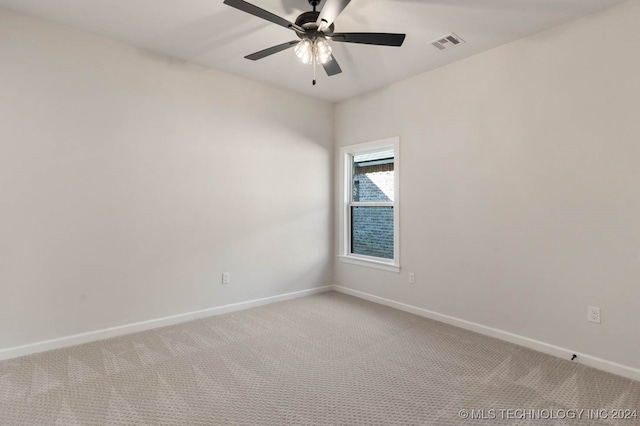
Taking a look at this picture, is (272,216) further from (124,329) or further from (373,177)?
(124,329)

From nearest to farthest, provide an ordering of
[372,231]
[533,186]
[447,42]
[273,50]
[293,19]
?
[273,50]
[293,19]
[533,186]
[447,42]
[372,231]

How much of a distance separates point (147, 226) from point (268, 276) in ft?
5.03

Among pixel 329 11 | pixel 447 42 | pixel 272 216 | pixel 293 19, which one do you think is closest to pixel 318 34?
pixel 329 11

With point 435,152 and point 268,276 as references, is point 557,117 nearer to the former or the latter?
point 435,152

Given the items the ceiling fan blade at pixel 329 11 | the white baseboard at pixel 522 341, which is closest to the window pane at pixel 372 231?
the white baseboard at pixel 522 341

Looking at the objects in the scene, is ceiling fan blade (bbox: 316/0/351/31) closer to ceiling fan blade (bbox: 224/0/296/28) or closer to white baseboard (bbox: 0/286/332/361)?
ceiling fan blade (bbox: 224/0/296/28)

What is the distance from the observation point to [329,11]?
1.96 m

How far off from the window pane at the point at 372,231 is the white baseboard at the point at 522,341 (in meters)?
0.60

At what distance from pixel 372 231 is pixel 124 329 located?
2999 mm

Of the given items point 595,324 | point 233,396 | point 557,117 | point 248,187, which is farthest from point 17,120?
point 595,324

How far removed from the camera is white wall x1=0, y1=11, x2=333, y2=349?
2.64 meters

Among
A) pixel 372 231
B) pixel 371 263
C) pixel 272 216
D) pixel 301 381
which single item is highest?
pixel 272 216

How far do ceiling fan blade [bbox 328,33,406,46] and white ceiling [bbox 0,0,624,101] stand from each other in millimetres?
385

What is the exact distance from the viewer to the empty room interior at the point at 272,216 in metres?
2.20
